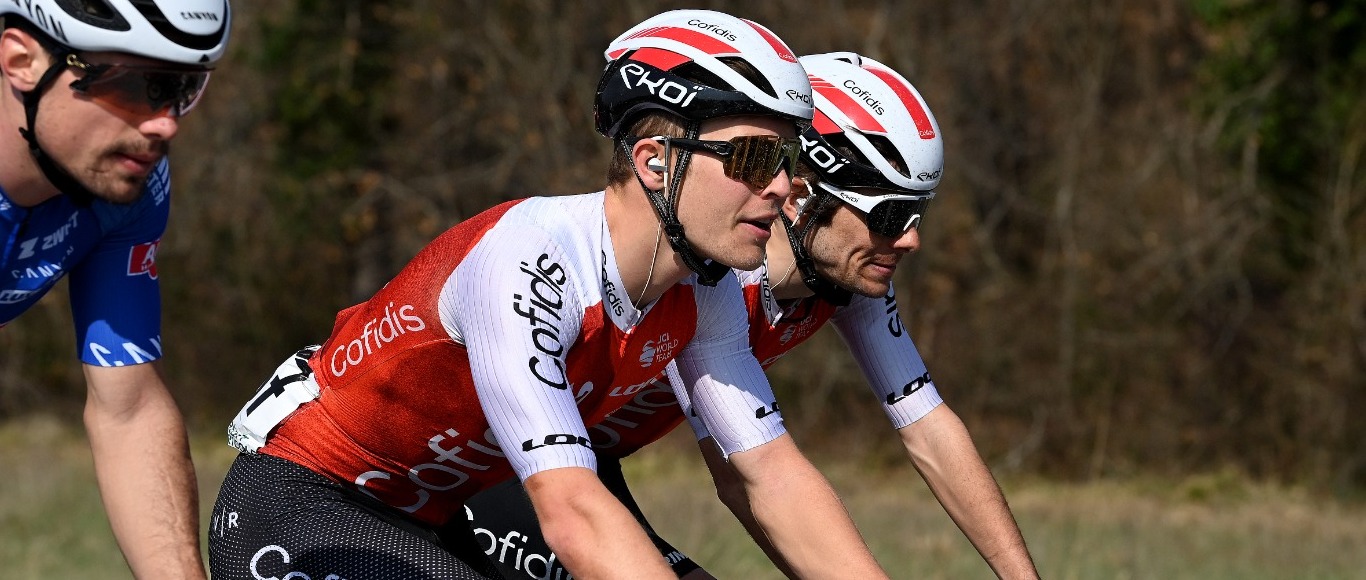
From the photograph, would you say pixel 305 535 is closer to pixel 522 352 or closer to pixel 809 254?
pixel 522 352

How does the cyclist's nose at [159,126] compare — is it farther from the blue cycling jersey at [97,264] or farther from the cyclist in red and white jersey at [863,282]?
the cyclist in red and white jersey at [863,282]

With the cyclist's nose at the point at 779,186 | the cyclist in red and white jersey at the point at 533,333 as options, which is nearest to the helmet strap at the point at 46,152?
the cyclist in red and white jersey at the point at 533,333

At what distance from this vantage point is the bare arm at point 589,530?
3217 millimetres

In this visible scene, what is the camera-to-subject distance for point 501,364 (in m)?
3.32

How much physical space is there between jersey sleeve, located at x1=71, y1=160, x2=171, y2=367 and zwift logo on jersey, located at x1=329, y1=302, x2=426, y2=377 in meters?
0.60

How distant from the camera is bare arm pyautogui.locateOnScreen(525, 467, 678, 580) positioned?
3217 mm

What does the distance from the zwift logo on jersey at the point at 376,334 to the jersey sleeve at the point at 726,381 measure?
0.75 metres

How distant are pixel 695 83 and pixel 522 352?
2.49 feet

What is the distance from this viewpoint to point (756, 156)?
363 cm

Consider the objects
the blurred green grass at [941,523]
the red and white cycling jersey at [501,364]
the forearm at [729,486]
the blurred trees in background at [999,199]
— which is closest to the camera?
the red and white cycling jersey at [501,364]

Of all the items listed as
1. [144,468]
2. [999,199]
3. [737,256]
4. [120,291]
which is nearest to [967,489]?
[737,256]

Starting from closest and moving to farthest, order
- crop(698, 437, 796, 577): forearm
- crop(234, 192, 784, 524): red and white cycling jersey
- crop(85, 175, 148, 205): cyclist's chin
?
1. crop(234, 192, 784, 524): red and white cycling jersey
2. crop(85, 175, 148, 205): cyclist's chin
3. crop(698, 437, 796, 577): forearm

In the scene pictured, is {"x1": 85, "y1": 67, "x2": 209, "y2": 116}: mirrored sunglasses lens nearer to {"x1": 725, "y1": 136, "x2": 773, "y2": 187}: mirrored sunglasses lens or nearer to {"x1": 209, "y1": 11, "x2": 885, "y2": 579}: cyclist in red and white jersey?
{"x1": 209, "y1": 11, "x2": 885, "y2": 579}: cyclist in red and white jersey

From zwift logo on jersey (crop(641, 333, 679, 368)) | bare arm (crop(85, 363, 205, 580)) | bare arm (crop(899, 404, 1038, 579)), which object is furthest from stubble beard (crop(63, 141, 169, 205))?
bare arm (crop(899, 404, 1038, 579))
